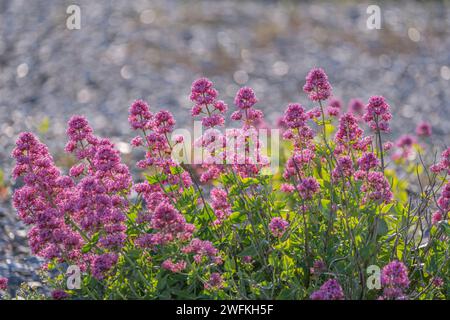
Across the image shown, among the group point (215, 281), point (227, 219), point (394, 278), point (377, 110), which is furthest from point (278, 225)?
point (377, 110)

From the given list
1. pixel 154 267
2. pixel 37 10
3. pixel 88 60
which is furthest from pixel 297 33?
pixel 154 267

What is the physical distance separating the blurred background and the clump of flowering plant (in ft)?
11.0

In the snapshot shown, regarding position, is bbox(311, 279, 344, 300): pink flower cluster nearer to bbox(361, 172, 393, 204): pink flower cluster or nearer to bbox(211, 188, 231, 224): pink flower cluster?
bbox(361, 172, 393, 204): pink flower cluster

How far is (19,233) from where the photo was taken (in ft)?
19.1

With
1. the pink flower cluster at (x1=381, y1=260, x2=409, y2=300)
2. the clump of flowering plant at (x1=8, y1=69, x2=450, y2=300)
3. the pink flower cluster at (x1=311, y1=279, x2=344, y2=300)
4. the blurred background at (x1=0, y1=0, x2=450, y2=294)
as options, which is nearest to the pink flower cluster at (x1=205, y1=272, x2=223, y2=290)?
the clump of flowering plant at (x1=8, y1=69, x2=450, y2=300)

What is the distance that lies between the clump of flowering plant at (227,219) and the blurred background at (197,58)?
3.35m

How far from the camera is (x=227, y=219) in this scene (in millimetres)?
3920

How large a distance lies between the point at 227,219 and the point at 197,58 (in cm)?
761

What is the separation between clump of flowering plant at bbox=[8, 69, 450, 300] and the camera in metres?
3.35

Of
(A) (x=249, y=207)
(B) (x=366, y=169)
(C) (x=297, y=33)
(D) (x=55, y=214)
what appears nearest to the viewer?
(D) (x=55, y=214)

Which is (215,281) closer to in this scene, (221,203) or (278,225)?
(278,225)

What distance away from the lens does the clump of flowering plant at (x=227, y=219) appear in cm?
335

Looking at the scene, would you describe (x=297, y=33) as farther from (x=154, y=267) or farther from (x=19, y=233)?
(x=154, y=267)

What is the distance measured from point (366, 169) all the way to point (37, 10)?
36.5 ft
